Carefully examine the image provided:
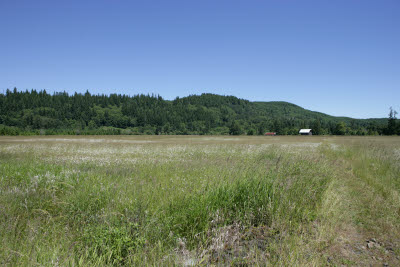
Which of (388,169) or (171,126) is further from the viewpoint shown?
(171,126)

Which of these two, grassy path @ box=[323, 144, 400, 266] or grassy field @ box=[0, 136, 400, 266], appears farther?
grassy path @ box=[323, 144, 400, 266]

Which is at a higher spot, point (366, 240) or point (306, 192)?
point (306, 192)

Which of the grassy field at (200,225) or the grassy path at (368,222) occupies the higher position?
the grassy field at (200,225)

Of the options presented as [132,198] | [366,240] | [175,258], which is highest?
[132,198]

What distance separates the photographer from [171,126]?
16938 centimetres

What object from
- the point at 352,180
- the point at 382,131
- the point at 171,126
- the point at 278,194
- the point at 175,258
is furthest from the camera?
the point at 171,126

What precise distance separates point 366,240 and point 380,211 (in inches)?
84.0

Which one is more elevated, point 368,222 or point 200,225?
point 200,225

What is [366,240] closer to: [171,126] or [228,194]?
[228,194]

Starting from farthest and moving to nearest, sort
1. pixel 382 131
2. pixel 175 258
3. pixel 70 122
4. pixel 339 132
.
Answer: pixel 70 122, pixel 339 132, pixel 382 131, pixel 175 258

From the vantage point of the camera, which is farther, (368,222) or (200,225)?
(368,222)

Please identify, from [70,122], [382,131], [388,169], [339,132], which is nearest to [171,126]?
[70,122]

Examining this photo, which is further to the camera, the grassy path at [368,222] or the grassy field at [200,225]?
the grassy path at [368,222]

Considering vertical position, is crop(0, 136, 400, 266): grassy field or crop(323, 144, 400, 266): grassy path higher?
crop(0, 136, 400, 266): grassy field
